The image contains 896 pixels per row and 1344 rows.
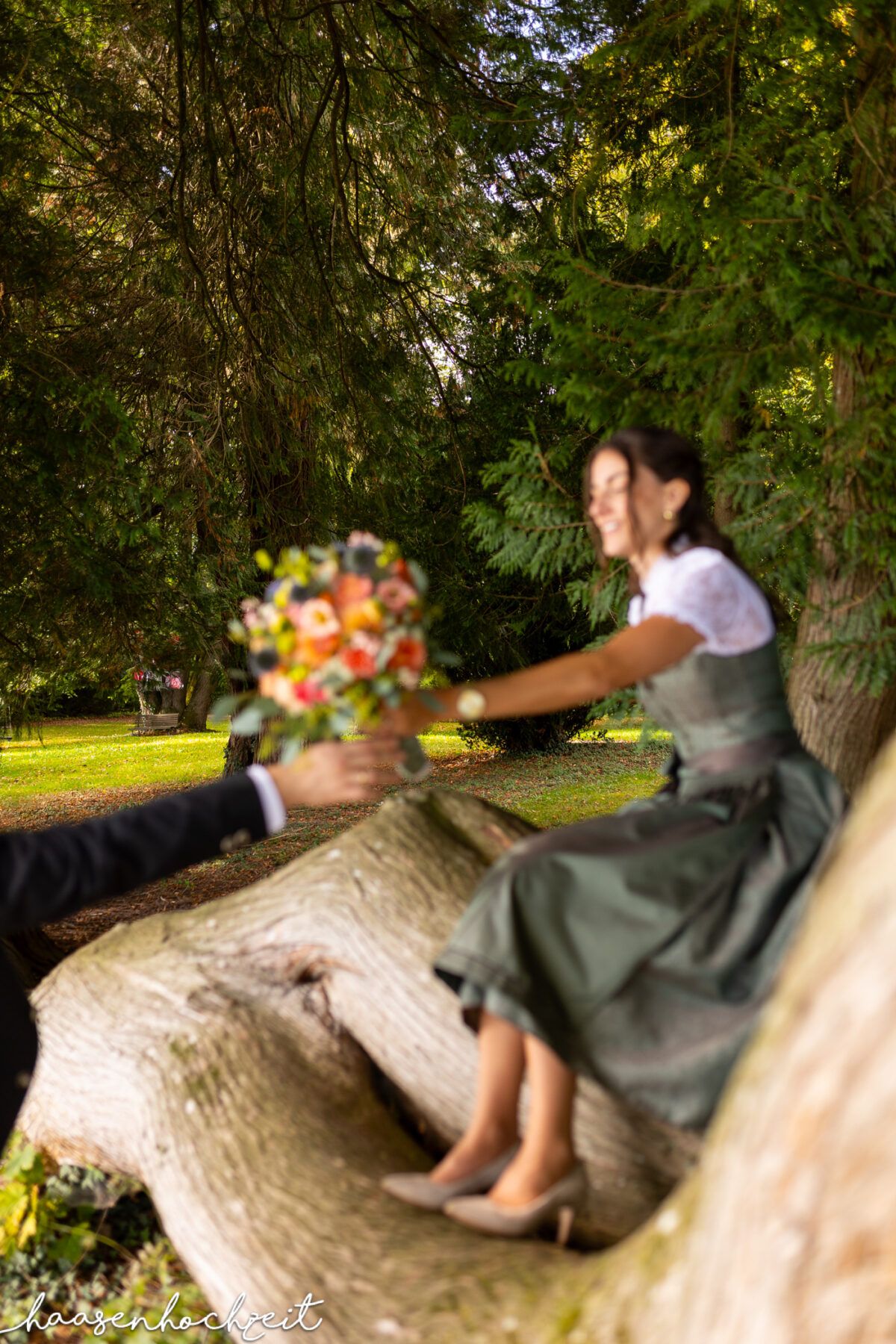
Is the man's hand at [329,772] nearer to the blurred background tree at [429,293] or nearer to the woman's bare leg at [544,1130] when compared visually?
the woman's bare leg at [544,1130]

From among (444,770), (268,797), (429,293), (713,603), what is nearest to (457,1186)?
(268,797)

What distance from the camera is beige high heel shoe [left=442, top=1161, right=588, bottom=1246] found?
245 centimetres

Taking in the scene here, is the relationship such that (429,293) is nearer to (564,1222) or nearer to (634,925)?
(634,925)

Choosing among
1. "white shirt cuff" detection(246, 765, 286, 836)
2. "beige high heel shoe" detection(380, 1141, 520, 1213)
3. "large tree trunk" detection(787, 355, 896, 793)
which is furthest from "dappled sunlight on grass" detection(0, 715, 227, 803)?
"beige high heel shoe" detection(380, 1141, 520, 1213)

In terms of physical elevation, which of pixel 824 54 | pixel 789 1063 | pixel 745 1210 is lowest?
pixel 745 1210

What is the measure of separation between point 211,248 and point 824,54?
4.53 meters

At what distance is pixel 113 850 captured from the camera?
2473 millimetres

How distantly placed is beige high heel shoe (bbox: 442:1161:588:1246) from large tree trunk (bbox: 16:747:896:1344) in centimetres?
4

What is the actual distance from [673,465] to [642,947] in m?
1.36

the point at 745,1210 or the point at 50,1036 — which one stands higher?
the point at 745,1210

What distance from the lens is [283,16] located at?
6.78 meters

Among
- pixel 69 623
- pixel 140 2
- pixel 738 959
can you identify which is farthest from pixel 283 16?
pixel 738 959

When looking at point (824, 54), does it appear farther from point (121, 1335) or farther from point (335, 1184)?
point (121, 1335)

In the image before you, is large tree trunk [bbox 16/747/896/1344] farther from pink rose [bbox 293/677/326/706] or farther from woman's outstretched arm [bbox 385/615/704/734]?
pink rose [bbox 293/677/326/706]
